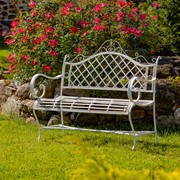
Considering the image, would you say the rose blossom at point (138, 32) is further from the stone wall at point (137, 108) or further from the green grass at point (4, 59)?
the green grass at point (4, 59)

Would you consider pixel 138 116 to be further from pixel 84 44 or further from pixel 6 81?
Answer: pixel 6 81

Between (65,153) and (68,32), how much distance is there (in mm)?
2305

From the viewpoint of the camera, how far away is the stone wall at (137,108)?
19.7 feet

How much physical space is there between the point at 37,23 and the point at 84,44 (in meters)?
0.78

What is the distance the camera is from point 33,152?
4.73m

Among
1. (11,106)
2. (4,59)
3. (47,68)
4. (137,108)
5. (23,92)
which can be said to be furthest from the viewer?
(4,59)

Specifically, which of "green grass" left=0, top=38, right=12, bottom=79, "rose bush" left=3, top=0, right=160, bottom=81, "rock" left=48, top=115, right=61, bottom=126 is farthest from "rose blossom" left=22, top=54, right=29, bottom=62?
"green grass" left=0, top=38, right=12, bottom=79

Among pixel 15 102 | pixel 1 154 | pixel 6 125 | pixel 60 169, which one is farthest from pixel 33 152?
pixel 15 102

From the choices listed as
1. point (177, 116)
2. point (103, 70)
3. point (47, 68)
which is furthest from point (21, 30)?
point (177, 116)

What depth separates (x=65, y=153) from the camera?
4.67m

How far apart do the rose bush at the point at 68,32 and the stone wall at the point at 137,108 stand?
0.80 feet

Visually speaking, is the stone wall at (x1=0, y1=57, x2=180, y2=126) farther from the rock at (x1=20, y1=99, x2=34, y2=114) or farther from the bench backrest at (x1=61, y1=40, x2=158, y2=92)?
the bench backrest at (x1=61, y1=40, x2=158, y2=92)

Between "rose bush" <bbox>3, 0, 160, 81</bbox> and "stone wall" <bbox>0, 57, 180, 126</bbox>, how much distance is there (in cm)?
24

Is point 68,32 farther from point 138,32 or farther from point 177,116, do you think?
point 177,116
